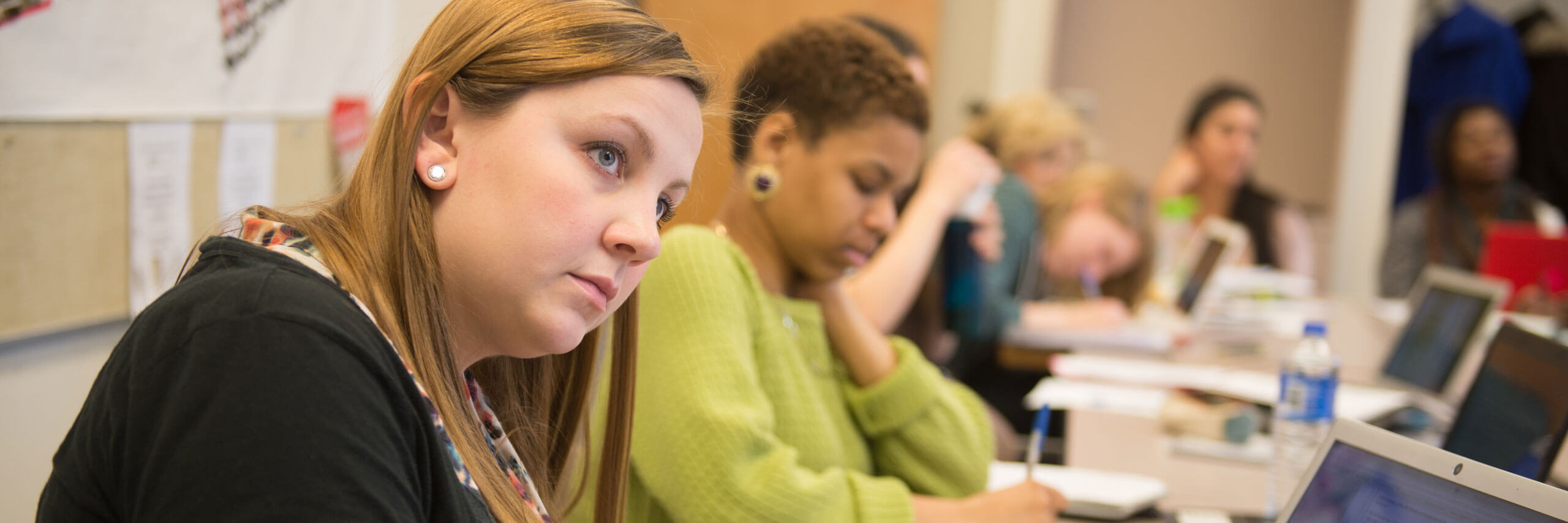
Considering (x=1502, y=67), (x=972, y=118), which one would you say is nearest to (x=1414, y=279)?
(x=1502, y=67)

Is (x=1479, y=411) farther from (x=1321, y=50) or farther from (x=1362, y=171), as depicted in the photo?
(x=1321, y=50)

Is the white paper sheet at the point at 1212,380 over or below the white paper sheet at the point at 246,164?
below

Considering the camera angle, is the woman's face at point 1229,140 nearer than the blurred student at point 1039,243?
No

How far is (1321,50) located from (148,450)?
6059 mm

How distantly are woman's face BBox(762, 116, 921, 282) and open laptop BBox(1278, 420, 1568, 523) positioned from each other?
583mm

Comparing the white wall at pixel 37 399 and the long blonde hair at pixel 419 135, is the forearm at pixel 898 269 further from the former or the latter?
the long blonde hair at pixel 419 135

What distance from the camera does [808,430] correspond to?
132cm

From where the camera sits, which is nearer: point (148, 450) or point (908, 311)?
point (148, 450)

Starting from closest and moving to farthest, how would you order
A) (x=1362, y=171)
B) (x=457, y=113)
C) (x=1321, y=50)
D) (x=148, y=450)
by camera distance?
(x=148, y=450) → (x=457, y=113) → (x=1362, y=171) → (x=1321, y=50)

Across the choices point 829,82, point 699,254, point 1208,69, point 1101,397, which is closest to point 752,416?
point 699,254

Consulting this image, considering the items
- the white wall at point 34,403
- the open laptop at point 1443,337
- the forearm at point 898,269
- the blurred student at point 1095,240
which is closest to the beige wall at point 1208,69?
the blurred student at point 1095,240

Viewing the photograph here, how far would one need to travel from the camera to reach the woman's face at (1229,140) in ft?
15.2

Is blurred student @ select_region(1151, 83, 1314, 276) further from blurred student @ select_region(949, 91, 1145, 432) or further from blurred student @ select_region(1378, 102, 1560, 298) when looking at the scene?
blurred student @ select_region(949, 91, 1145, 432)

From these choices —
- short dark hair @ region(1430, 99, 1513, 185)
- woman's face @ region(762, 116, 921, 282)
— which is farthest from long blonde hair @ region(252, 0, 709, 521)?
short dark hair @ region(1430, 99, 1513, 185)
